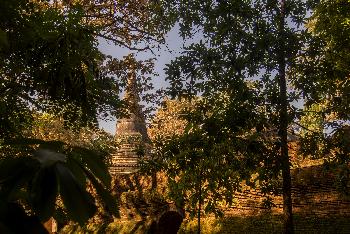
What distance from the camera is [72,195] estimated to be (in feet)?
2.76

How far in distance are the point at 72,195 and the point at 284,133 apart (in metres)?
7.48

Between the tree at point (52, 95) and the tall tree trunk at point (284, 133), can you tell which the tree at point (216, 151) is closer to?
the tall tree trunk at point (284, 133)

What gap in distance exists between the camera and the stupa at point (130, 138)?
41.1 feet

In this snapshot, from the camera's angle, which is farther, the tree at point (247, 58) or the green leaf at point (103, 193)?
the tree at point (247, 58)

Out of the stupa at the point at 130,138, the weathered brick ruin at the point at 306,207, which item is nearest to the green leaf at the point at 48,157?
the stupa at the point at 130,138

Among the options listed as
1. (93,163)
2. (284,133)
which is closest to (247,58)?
(284,133)

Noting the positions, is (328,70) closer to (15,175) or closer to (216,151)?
(216,151)

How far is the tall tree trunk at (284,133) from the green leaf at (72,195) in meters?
7.14

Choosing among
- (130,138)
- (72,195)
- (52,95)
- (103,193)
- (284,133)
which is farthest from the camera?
(130,138)

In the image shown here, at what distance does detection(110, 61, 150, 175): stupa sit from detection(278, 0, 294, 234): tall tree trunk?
9.83 feet

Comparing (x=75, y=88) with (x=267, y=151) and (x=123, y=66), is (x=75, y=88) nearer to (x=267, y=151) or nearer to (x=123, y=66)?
(x=267, y=151)

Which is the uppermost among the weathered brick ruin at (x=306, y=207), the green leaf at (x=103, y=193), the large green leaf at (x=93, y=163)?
the large green leaf at (x=93, y=163)

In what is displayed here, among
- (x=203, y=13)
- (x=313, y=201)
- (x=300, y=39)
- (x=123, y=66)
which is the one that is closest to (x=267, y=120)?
(x=300, y=39)

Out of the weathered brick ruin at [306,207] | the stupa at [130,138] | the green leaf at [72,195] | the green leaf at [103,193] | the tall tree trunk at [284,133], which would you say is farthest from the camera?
the stupa at [130,138]
